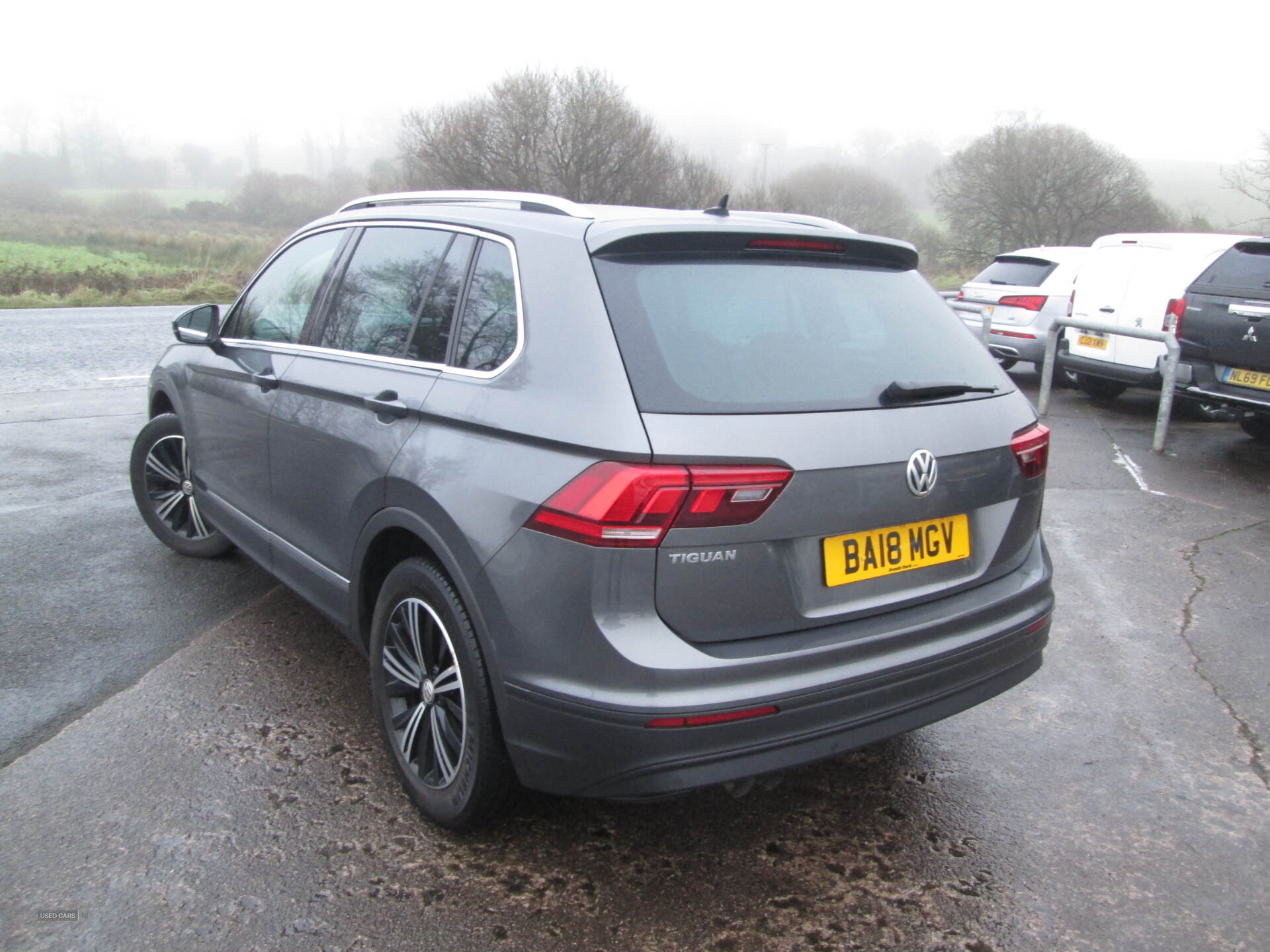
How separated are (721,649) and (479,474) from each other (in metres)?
0.74

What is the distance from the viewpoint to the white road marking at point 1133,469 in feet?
23.1

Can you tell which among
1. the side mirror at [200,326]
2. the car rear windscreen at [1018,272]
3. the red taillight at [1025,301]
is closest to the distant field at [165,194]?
the car rear windscreen at [1018,272]

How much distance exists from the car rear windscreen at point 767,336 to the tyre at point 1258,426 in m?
7.30

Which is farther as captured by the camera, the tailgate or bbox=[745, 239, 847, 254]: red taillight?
bbox=[745, 239, 847, 254]: red taillight

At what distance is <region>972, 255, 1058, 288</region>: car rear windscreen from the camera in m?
12.4

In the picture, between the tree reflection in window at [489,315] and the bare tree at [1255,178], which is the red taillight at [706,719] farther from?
the bare tree at [1255,178]

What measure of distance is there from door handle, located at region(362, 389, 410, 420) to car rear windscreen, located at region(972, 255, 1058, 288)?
10948 mm

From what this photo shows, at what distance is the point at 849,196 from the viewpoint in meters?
53.2

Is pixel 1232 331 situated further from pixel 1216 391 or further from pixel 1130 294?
pixel 1130 294

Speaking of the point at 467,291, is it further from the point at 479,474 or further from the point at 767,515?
the point at 767,515

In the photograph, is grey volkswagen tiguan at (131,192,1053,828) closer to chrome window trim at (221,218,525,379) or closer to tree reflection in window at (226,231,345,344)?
chrome window trim at (221,218,525,379)

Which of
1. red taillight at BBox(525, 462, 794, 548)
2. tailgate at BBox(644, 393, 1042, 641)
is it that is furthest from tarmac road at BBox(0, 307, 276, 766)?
tailgate at BBox(644, 393, 1042, 641)

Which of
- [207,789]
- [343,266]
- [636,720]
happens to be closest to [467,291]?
[343,266]

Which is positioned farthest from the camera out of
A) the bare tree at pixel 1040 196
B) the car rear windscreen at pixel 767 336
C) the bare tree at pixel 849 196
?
the bare tree at pixel 849 196
